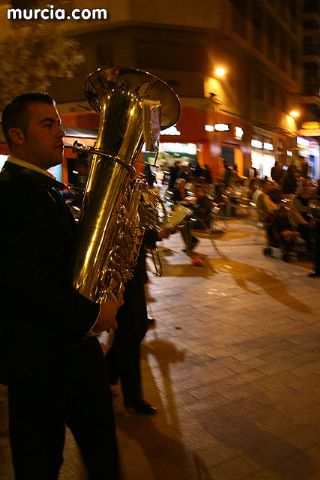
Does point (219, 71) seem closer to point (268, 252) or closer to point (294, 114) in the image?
point (294, 114)

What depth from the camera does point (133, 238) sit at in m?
2.18

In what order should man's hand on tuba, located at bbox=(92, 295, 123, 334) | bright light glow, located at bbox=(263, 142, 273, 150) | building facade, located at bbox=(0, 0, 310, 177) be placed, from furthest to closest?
bright light glow, located at bbox=(263, 142, 273, 150), building facade, located at bbox=(0, 0, 310, 177), man's hand on tuba, located at bbox=(92, 295, 123, 334)

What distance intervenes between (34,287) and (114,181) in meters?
0.56

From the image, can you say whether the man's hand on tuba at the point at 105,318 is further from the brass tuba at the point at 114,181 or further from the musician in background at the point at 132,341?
the musician in background at the point at 132,341

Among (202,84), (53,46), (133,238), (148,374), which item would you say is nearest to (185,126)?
(202,84)

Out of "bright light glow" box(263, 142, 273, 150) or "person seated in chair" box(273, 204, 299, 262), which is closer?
"person seated in chair" box(273, 204, 299, 262)

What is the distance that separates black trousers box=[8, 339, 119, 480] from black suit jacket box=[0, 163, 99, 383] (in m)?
0.07

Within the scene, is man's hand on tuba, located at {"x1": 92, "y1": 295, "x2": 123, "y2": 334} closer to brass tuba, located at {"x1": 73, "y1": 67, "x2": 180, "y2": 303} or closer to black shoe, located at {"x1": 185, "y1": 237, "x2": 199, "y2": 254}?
brass tuba, located at {"x1": 73, "y1": 67, "x2": 180, "y2": 303}

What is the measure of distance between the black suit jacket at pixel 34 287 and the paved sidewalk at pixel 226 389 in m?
1.46

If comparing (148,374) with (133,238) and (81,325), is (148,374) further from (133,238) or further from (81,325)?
(81,325)

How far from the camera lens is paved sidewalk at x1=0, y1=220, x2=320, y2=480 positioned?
2943 millimetres

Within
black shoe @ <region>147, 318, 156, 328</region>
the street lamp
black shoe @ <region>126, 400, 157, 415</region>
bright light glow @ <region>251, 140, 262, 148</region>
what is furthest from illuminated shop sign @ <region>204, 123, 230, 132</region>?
black shoe @ <region>126, 400, 157, 415</region>
